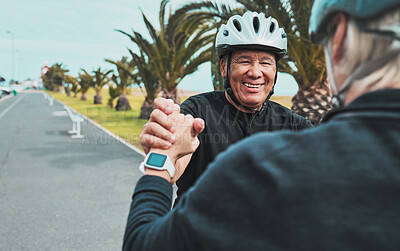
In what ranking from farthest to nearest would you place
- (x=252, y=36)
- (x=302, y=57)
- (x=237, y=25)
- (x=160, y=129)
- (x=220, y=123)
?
(x=302, y=57), (x=237, y=25), (x=252, y=36), (x=220, y=123), (x=160, y=129)

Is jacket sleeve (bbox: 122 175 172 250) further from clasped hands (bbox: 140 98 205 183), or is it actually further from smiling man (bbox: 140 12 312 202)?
smiling man (bbox: 140 12 312 202)

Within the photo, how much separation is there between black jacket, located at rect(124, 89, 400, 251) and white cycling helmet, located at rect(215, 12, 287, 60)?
5.46 feet

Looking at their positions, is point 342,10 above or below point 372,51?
above

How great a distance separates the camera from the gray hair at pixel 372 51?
766mm

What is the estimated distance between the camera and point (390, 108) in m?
0.73

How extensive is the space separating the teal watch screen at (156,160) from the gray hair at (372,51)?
66cm

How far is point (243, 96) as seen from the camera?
8.03 ft

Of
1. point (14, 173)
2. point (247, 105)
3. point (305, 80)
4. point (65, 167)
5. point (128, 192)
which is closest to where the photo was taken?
point (247, 105)

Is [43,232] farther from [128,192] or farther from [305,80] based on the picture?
[305,80]

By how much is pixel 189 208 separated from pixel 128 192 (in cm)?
589

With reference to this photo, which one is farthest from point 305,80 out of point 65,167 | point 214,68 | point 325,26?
point 325,26

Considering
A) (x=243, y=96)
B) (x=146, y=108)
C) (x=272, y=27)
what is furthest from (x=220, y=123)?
(x=146, y=108)

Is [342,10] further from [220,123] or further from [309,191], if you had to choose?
[220,123]

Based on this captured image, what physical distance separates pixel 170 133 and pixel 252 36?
53.9 inches
